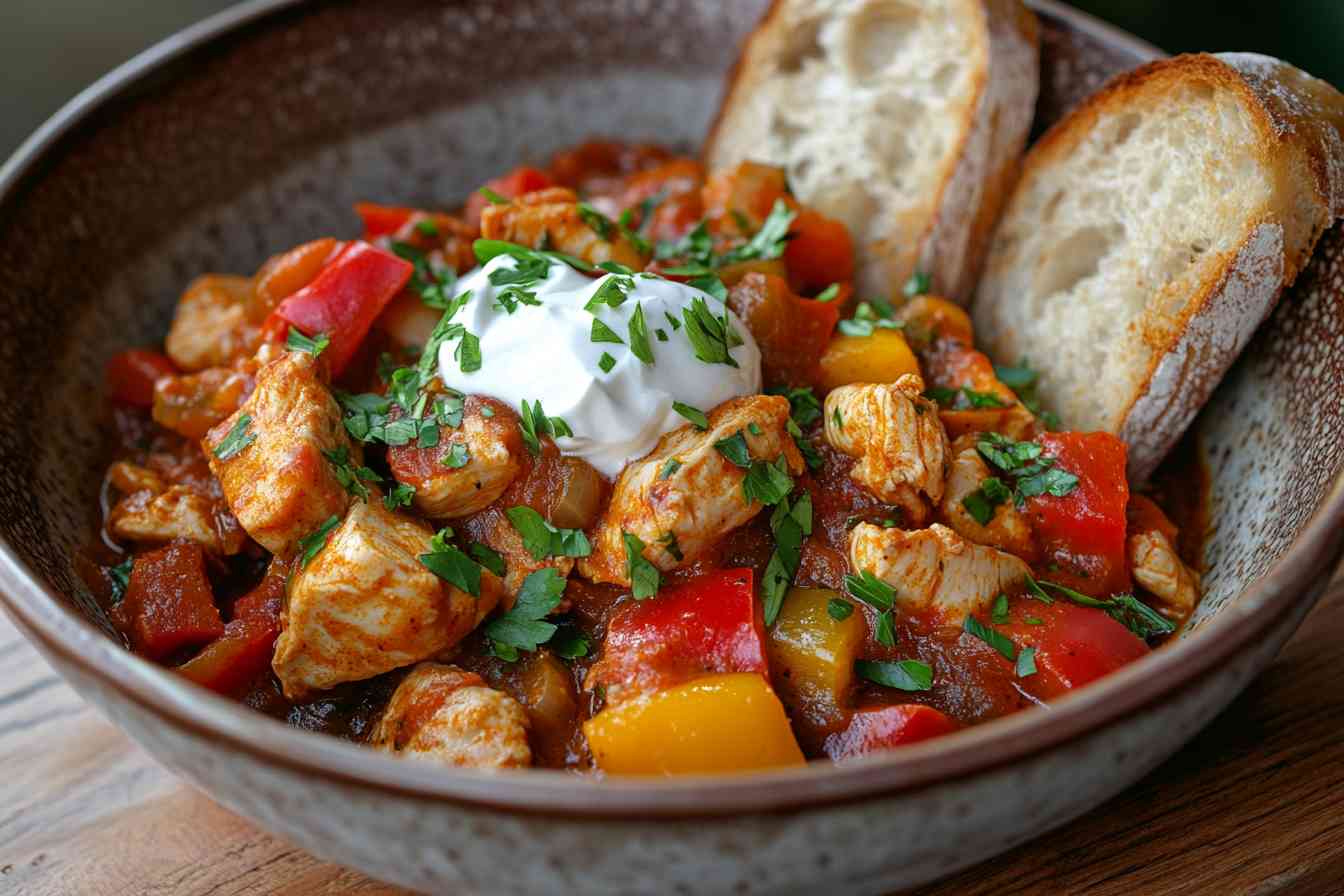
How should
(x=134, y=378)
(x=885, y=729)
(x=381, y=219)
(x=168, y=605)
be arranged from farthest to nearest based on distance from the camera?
1. (x=381, y=219)
2. (x=134, y=378)
3. (x=168, y=605)
4. (x=885, y=729)

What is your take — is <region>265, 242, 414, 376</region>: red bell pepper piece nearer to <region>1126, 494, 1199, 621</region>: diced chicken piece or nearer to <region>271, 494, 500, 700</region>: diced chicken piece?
<region>271, 494, 500, 700</region>: diced chicken piece

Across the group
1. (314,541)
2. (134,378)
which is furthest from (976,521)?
(134,378)

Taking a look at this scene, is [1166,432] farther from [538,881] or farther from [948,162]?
[538,881]

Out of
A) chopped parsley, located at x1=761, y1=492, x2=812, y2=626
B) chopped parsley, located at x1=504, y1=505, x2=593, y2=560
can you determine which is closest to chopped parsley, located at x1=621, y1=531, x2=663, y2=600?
chopped parsley, located at x1=504, y1=505, x2=593, y2=560

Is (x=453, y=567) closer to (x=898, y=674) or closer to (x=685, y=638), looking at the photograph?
(x=685, y=638)

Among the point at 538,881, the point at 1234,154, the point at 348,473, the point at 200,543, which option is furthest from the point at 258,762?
the point at 1234,154
